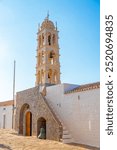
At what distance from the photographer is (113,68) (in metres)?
6.37

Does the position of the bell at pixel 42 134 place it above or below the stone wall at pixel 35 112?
below

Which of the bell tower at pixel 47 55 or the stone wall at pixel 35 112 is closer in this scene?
the stone wall at pixel 35 112

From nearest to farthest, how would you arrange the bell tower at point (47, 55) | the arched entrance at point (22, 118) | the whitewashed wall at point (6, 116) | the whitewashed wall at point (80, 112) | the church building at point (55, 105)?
the whitewashed wall at point (80, 112), the church building at point (55, 105), the arched entrance at point (22, 118), the bell tower at point (47, 55), the whitewashed wall at point (6, 116)

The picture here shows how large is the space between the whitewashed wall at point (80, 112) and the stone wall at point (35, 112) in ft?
2.50

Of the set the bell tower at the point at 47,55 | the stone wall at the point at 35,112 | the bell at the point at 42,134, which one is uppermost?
the bell tower at the point at 47,55

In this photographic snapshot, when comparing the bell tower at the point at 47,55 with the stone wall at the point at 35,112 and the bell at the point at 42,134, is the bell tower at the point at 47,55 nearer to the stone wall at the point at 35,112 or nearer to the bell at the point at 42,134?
the stone wall at the point at 35,112

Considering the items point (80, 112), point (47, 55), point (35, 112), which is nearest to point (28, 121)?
point (35, 112)

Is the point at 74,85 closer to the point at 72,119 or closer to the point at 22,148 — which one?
the point at 72,119

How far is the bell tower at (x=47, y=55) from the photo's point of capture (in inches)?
896

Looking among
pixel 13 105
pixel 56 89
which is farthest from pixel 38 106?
pixel 13 105

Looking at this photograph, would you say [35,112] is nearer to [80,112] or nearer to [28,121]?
[28,121]

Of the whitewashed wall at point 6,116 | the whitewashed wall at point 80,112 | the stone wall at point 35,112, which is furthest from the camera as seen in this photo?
the whitewashed wall at point 6,116

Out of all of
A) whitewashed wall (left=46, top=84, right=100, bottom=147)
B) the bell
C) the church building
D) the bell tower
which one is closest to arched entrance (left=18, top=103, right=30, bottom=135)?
the church building

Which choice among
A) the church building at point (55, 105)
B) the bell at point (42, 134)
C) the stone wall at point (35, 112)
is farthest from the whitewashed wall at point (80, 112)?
the bell at point (42, 134)
